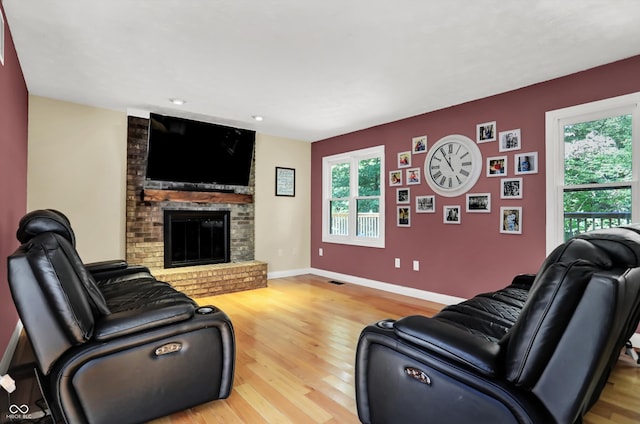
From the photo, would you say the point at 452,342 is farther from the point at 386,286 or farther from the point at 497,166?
the point at 386,286

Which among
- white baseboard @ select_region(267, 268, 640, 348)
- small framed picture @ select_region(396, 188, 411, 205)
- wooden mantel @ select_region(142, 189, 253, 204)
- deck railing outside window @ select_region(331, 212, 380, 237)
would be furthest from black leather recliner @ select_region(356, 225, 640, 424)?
wooden mantel @ select_region(142, 189, 253, 204)

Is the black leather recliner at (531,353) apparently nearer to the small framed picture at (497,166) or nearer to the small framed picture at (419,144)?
the small framed picture at (497,166)

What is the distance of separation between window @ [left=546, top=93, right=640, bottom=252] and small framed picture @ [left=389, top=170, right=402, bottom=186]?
1799 mm

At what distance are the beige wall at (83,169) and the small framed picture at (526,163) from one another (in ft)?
15.5

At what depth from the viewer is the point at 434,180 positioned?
13.8ft

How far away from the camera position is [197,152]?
4613 mm

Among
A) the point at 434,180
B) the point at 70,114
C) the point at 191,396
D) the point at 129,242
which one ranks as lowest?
the point at 191,396

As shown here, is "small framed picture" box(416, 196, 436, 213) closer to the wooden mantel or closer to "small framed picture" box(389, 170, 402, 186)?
"small framed picture" box(389, 170, 402, 186)

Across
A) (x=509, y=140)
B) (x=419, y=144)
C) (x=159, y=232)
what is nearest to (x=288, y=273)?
(x=159, y=232)

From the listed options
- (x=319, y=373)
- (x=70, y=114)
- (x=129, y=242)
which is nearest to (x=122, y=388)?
(x=319, y=373)

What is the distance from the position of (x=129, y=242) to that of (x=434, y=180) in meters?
4.05

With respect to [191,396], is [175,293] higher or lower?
higher

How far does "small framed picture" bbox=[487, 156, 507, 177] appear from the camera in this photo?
356 cm

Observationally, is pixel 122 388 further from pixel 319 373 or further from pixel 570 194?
pixel 570 194
